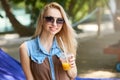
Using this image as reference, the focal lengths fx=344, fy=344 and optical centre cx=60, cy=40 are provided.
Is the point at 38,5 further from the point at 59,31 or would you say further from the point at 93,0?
the point at 59,31

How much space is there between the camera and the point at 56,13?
1794 mm

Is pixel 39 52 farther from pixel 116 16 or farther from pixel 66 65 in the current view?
pixel 116 16

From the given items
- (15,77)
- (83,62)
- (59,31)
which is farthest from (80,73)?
(59,31)

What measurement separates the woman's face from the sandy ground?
109 inches

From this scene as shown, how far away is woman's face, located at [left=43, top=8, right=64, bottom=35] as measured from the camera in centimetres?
178

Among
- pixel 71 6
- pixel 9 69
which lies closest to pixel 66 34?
pixel 9 69

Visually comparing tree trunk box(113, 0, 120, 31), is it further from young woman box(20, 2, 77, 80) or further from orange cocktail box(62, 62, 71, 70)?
orange cocktail box(62, 62, 71, 70)

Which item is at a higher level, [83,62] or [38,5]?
[38,5]

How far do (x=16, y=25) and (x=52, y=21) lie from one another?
167 inches

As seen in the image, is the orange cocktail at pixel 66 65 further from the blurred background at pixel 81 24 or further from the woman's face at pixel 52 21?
the blurred background at pixel 81 24

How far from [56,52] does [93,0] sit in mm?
4401

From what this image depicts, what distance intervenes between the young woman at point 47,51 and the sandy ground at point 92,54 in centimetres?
273

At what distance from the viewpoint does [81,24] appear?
246 inches

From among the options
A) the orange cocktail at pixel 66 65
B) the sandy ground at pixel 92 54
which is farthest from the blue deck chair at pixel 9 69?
the orange cocktail at pixel 66 65
